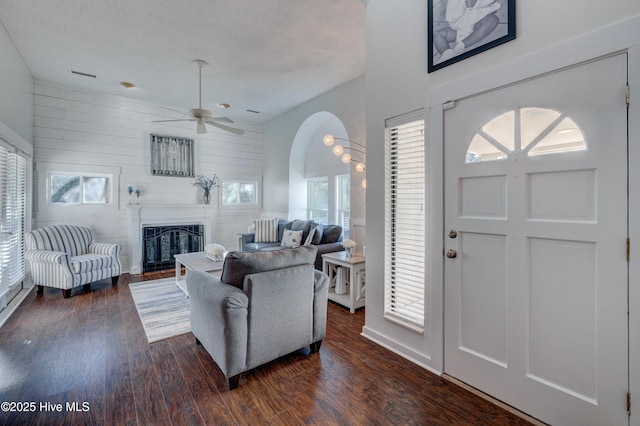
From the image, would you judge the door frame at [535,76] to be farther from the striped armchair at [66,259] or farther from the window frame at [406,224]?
the striped armchair at [66,259]

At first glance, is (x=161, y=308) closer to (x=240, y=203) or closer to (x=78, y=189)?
(x=78, y=189)

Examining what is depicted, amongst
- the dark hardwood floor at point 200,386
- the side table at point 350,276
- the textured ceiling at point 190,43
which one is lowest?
the dark hardwood floor at point 200,386

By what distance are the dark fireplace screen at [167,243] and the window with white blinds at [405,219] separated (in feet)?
15.2

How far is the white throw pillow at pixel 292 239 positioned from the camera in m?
4.87

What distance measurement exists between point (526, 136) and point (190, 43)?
3734mm

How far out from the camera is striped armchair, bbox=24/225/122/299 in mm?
3793

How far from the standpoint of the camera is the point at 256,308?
2.06m

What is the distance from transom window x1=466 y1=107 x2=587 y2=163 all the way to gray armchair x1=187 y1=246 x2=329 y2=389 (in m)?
1.47

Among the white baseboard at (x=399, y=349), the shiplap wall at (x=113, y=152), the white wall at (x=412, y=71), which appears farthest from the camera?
the shiplap wall at (x=113, y=152)

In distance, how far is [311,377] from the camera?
83.7 inches

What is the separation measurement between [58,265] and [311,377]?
3.83 metres

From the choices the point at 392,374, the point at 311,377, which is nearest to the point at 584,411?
the point at 392,374

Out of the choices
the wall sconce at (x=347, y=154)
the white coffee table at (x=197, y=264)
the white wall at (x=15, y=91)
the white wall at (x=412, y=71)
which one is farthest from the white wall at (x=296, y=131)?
the white wall at (x=15, y=91)

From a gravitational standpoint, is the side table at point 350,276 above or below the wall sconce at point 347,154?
below
